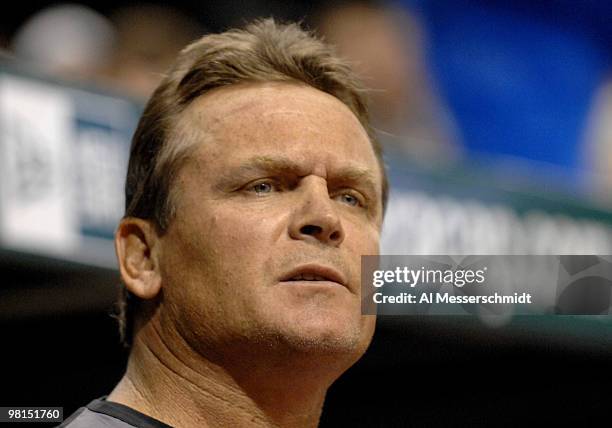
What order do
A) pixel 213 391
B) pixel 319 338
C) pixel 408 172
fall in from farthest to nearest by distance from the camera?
pixel 408 172
pixel 213 391
pixel 319 338

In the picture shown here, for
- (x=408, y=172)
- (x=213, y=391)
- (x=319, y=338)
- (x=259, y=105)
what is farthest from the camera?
(x=408, y=172)

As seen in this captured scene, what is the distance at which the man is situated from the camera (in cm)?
221

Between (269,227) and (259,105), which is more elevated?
(259,105)

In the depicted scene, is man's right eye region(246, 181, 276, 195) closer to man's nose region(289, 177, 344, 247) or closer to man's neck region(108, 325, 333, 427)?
man's nose region(289, 177, 344, 247)

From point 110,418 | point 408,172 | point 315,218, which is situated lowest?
point 110,418

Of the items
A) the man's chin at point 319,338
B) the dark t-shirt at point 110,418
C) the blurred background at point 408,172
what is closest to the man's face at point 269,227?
the man's chin at point 319,338

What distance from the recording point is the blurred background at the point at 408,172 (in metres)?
3.37

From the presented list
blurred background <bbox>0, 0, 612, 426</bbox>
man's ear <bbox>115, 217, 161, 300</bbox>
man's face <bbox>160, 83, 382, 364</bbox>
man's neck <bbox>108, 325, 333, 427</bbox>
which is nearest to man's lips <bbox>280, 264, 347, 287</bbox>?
Answer: man's face <bbox>160, 83, 382, 364</bbox>

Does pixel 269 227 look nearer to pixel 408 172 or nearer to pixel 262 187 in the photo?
pixel 262 187

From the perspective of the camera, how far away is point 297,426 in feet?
7.80

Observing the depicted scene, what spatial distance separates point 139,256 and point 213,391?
335 mm

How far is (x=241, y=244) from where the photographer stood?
223 cm

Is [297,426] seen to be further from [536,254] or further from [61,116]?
[536,254]

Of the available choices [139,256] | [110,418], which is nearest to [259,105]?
[139,256]
